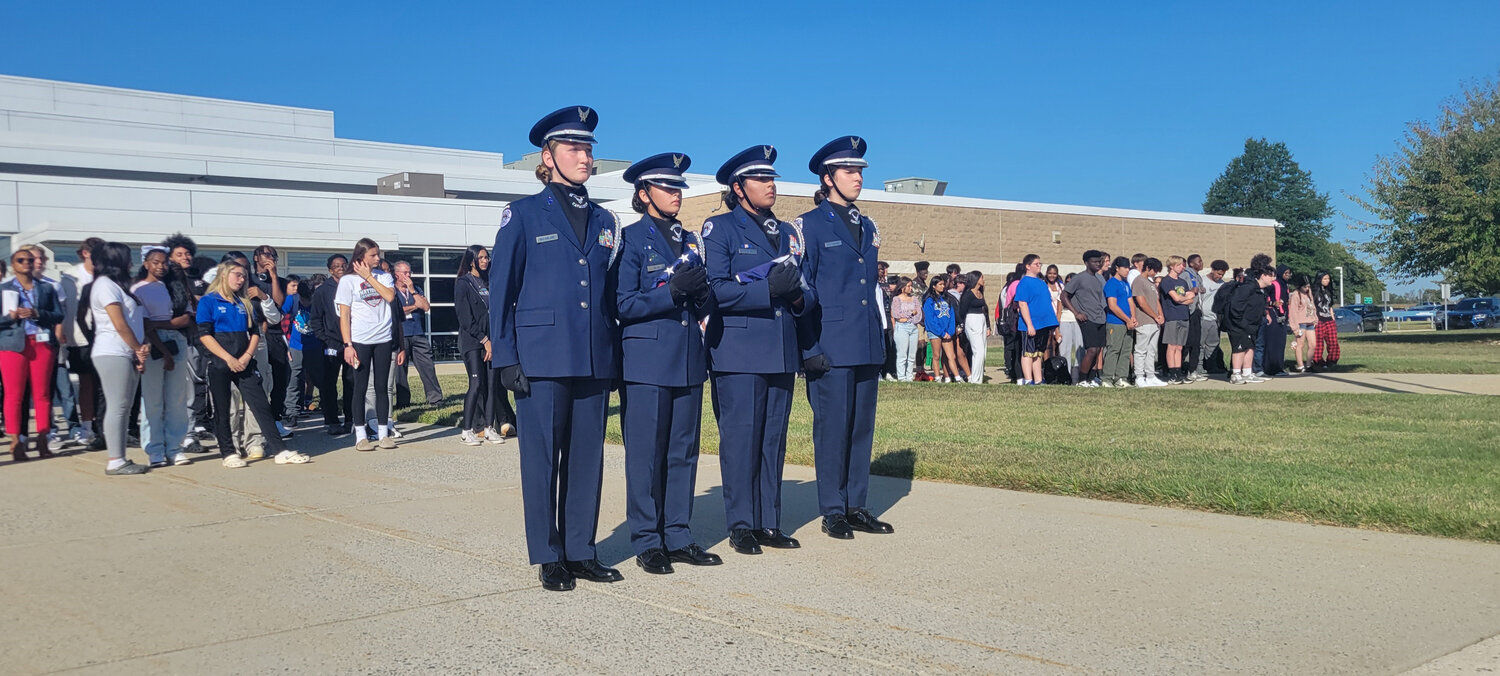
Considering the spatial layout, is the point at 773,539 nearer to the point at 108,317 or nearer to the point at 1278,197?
the point at 108,317

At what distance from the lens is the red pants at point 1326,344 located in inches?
701

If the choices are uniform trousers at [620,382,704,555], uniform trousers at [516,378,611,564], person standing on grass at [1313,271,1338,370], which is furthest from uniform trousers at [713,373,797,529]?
person standing on grass at [1313,271,1338,370]

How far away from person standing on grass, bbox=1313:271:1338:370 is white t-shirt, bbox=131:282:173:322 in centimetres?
1529

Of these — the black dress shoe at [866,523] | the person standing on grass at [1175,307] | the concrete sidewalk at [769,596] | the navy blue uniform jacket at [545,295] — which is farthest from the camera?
the person standing on grass at [1175,307]

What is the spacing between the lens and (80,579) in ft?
18.4

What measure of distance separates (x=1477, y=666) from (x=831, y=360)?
11.0 ft

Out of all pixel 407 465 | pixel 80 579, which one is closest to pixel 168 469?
pixel 407 465

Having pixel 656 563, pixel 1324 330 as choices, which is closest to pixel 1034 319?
pixel 1324 330

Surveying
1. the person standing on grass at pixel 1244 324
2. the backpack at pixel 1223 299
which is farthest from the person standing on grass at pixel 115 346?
the backpack at pixel 1223 299

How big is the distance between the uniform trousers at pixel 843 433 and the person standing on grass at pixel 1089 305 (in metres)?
9.17

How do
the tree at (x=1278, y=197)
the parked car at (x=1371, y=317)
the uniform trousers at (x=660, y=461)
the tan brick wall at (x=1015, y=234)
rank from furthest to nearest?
the tree at (x=1278, y=197)
the parked car at (x=1371, y=317)
the tan brick wall at (x=1015, y=234)
the uniform trousers at (x=660, y=461)

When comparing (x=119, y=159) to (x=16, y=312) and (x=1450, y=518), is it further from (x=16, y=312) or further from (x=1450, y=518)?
(x=1450, y=518)

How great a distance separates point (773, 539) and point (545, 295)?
1.79 meters

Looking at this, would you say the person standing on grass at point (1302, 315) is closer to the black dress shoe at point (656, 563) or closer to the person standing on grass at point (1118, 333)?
the person standing on grass at point (1118, 333)
